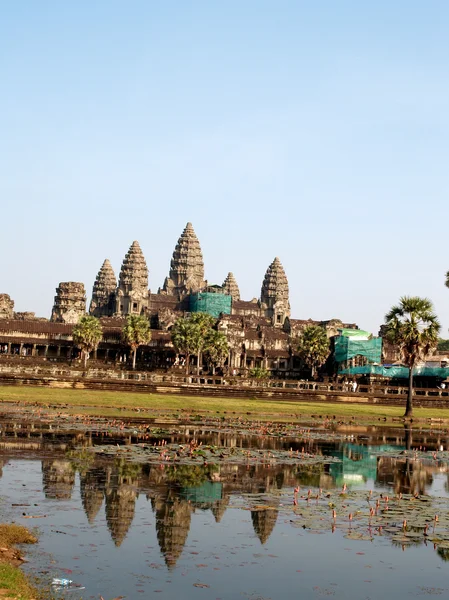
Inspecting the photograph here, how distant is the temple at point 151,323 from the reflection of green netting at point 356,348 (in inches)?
352

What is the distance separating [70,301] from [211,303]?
29062mm

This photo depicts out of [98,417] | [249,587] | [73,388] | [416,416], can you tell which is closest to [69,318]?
[73,388]

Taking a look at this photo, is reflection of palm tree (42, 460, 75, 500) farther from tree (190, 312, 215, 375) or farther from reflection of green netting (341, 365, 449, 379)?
reflection of green netting (341, 365, 449, 379)

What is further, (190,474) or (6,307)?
(6,307)

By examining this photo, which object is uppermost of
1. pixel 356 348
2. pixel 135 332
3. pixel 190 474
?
pixel 356 348

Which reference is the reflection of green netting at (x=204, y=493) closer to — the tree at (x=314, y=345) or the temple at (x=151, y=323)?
the temple at (x=151, y=323)

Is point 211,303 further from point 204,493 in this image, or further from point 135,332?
point 204,493

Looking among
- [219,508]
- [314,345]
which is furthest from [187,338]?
[219,508]

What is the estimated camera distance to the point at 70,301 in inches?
6462

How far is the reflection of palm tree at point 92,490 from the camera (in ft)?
73.2

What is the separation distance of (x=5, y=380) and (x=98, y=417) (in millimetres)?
27233

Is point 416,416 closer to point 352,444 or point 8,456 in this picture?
point 352,444

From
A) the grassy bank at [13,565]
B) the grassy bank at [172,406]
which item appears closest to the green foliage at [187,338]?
the grassy bank at [172,406]

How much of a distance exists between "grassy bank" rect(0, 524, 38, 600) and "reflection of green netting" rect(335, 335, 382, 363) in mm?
123110
